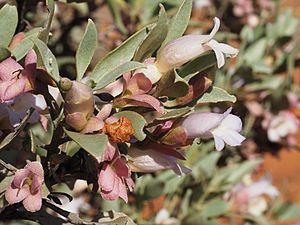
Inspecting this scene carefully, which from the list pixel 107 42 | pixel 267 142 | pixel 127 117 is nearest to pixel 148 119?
pixel 127 117

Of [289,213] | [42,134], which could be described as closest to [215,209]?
[289,213]

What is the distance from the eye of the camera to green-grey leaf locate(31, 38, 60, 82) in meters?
0.82

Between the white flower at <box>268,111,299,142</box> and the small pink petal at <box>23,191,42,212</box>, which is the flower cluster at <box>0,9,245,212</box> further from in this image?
the white flower at <box>268,111,299,142</box>

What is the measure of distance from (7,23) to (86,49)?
0.36 ft

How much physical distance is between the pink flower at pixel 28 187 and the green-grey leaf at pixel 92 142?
0.24 ft

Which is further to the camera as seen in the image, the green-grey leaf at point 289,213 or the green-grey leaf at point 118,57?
the green-grey leaf at point 289,213

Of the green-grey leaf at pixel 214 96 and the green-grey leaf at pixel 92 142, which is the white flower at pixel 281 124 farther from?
the green-grey leaf at pixel 92 142

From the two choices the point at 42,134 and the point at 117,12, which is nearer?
the point at 42,134

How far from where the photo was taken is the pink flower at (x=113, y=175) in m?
0.86

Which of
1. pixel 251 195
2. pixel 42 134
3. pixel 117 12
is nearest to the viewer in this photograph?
pixel 42 134

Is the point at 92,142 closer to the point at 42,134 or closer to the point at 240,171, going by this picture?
the point at 42,134

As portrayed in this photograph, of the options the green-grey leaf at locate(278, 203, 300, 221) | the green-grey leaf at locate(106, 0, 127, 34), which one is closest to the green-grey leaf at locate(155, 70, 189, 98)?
the green-grey leaf at locate(106, 0, 127, 34)

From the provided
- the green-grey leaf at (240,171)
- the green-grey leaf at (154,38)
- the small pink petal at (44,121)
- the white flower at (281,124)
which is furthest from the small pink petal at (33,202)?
the white flower at (281,124)

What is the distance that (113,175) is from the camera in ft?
2.88
